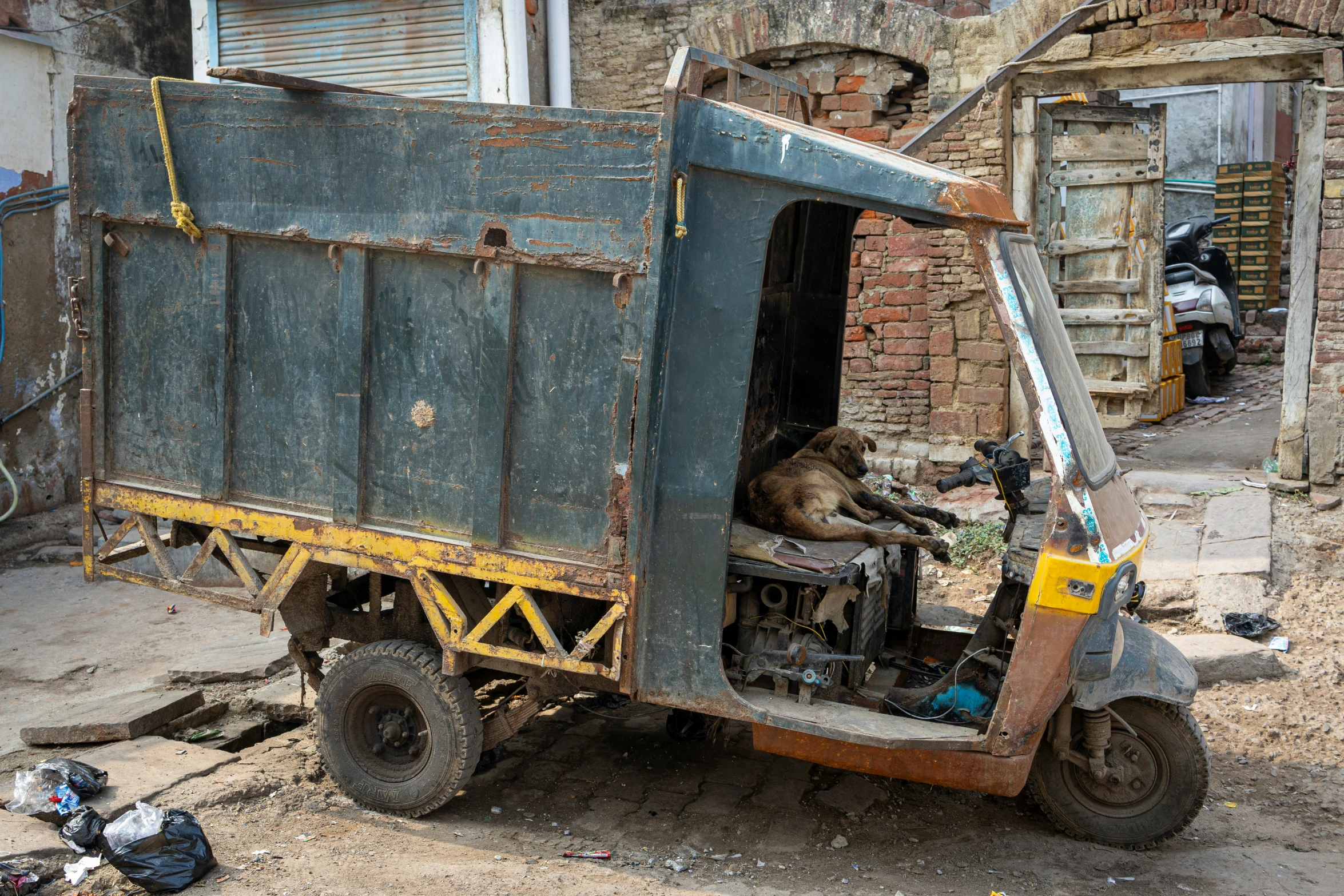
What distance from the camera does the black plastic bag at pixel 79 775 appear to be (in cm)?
392

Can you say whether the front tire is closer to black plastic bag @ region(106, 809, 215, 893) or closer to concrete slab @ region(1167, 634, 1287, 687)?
black plastic bag @ region(106, 809, 215, 893)

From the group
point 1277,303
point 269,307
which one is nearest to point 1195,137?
point 1277,303

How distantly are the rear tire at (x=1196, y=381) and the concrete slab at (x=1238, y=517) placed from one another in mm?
4984

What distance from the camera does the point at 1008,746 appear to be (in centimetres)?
356

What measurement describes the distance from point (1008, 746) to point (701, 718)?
1616 mm

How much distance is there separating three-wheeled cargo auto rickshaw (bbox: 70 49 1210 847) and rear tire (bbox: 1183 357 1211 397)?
31.0 feet

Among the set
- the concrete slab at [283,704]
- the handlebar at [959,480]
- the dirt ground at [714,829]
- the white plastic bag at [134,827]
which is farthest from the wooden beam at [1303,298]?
the white plastic bag at [134,827]

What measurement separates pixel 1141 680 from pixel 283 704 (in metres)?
3.80

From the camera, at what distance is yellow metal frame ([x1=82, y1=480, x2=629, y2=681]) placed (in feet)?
12.2

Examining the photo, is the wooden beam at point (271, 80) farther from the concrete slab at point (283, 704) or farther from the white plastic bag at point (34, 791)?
the concrete slab at point (283, 704)

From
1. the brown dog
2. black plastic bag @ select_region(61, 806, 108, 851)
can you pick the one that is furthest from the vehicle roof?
black plastic bag @ select_region(61, 806, 108, 851)

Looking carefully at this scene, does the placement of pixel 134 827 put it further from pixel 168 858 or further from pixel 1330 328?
pixel 1330 328

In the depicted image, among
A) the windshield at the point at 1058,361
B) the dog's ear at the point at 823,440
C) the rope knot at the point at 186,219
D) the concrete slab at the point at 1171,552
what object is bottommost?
the concrete slab at the point at 1171,552

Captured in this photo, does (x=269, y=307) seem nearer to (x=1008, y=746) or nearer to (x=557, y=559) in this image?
(x=557, y=559)
